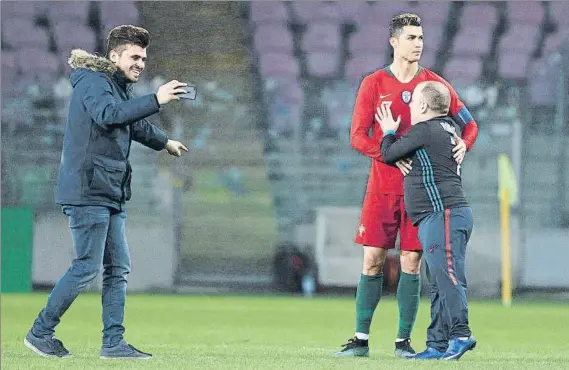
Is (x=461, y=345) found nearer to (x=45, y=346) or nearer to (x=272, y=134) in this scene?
(x=45, y=346)

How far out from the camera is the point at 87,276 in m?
4.92

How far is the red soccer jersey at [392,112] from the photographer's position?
17.9 feet

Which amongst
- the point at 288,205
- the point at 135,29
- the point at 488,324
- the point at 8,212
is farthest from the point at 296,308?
the point at 135,29

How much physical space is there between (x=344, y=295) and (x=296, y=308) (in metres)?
→ 2.37

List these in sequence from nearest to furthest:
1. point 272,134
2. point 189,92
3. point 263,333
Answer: point 189,92, point 263,333, point 272,134

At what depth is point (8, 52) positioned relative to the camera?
14.6m

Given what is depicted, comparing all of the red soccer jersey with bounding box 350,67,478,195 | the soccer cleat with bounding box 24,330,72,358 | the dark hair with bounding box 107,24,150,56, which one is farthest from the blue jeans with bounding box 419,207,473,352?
the soccer cleat with bounding box 24,330,72,358

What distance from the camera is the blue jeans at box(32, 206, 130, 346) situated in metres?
4.89

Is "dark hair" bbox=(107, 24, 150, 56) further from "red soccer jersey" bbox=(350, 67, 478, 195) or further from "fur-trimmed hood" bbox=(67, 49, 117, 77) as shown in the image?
"red soccer jersey" bbox=(350, 67, 478, 195)

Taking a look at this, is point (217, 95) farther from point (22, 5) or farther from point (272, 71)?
point (22, 5)

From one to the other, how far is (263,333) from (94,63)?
3.20 metres

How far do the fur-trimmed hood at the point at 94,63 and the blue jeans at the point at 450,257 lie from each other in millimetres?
1400

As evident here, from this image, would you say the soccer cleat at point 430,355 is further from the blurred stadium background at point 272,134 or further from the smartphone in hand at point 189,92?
the blurred stadium background at point 272,134

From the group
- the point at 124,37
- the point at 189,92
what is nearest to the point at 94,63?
the point at 124,37
